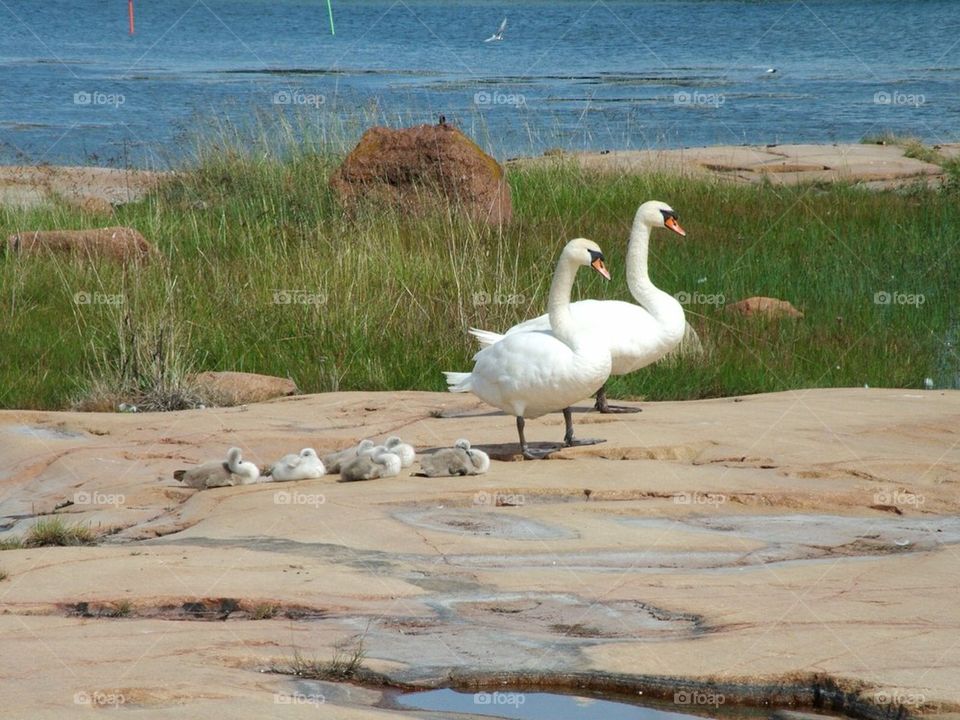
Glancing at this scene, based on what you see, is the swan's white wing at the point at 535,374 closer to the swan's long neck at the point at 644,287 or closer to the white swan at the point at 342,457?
the white swan at the point at 342,457

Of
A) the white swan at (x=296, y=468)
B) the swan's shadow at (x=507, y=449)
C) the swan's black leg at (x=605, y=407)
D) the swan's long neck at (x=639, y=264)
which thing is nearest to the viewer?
the white swan at (x=296, y=468)

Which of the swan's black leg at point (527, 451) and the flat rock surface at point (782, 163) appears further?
the flat rock surface at point (782, 163)

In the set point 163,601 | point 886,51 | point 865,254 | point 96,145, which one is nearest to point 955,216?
point 865,254

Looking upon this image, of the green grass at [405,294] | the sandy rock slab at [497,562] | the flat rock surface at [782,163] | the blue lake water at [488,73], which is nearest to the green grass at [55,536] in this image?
the sandy rock slab at [497,562]

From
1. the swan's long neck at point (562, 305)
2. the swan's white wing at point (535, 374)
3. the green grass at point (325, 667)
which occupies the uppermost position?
the swan's long neck at point (562, 305)

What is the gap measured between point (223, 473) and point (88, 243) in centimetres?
670

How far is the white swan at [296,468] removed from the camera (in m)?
8.02

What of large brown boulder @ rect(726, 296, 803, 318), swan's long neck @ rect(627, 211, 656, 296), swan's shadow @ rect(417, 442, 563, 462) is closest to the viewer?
swan's shadow @ rect(417, 442, 563, 462)

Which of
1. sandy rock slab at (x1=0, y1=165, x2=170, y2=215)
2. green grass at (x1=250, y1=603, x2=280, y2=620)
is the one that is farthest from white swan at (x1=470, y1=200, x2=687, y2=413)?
sandy rock slab at (x1=0, y1=165, x2=170, y2=215)

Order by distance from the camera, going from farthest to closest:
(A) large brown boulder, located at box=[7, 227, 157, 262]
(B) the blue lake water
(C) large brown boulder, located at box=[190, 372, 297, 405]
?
1. (B) the blue lake water
2. (A) large brown boulder, located at box=[7, 227, 157, 262]
3. (C) large brown boulder, located at box=[190, 372, 297, 405]

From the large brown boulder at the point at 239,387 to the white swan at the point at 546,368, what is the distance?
2467 millimetres

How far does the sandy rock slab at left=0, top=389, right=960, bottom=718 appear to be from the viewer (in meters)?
5.05

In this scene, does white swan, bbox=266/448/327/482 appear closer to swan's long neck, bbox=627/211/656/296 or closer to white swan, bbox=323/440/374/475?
white swan, bbox=323/440/374/475

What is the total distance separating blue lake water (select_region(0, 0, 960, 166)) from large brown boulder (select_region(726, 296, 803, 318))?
7.51 metres
